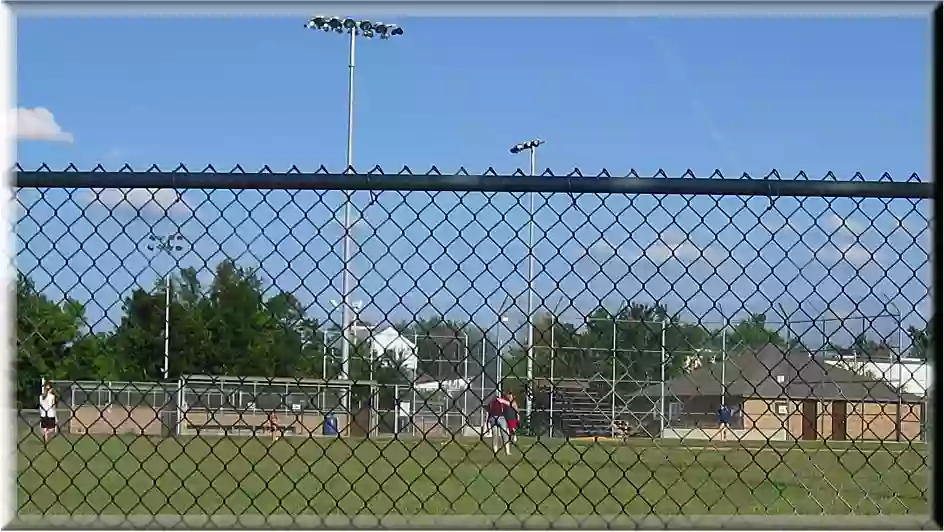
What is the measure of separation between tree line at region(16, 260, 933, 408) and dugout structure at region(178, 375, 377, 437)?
6.1 inches

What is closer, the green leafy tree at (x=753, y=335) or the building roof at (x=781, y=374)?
the green leafy tree at (x=753, y=335)

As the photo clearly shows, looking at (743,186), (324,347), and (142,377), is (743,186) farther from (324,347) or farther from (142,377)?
(142,377)

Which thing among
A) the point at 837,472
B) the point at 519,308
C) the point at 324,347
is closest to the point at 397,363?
the point at 324,347

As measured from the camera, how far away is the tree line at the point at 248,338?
2920 millimetres

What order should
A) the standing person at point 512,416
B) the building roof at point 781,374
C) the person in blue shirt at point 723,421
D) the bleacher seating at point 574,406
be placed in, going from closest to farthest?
the building roof at point 781,374 < the bleacher seating at point 574,406 < the standing person at point 512,416 < the person in blue shirt at point 723,421

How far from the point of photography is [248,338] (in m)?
2.97

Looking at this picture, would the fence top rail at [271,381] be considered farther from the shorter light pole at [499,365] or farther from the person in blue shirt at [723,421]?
the person in blue shirt at [723,421]

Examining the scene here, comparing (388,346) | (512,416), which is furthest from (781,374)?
(388,346)

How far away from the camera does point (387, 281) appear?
2781mm

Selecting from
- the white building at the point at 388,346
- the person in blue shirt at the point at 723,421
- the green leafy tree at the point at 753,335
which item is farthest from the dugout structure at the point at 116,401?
the person in blue shirt at the point at 723,421

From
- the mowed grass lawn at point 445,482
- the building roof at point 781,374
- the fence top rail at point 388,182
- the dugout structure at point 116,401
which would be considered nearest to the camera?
the fence top rail at point 388,182

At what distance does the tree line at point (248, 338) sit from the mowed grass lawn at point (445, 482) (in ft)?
3.42

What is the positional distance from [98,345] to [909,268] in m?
2.28

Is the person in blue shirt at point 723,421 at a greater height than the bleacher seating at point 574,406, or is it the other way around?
the bleacher seating at point 574,406
